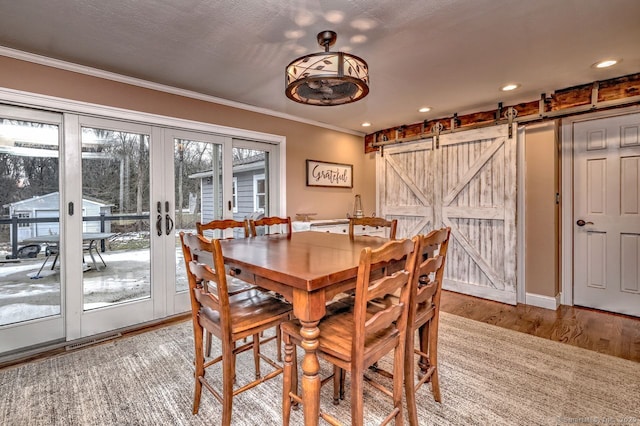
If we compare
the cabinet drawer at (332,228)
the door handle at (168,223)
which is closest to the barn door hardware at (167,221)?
the door handle at (168,223)

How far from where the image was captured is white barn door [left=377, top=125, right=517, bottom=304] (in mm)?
3803

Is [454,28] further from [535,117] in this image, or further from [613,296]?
[613,296]

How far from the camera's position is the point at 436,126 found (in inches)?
173

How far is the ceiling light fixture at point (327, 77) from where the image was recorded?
1717mm

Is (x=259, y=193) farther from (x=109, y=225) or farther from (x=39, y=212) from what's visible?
(x=39, y=212)

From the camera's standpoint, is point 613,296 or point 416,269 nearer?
point 416,269

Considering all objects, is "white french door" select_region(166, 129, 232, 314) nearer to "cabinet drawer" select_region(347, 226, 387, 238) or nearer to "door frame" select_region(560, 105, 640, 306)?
"cabinet drawer" select_region(347, 226, 387, 238)

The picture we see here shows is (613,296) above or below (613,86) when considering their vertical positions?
below

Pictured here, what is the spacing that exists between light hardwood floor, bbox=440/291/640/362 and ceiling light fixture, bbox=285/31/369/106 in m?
2.69

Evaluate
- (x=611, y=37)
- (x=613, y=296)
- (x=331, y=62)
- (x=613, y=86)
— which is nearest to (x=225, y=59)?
(x=331, y=62)

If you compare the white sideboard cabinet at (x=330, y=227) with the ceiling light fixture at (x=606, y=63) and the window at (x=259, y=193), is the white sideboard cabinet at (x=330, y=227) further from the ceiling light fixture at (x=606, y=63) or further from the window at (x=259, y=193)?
the ceiling light fixture at (x=606, y=63)

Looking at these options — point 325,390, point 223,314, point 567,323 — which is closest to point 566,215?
point 567,323

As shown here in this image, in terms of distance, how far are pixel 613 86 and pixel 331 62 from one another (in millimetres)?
3171

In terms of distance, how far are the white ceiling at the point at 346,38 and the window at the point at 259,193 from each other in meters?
1.18
